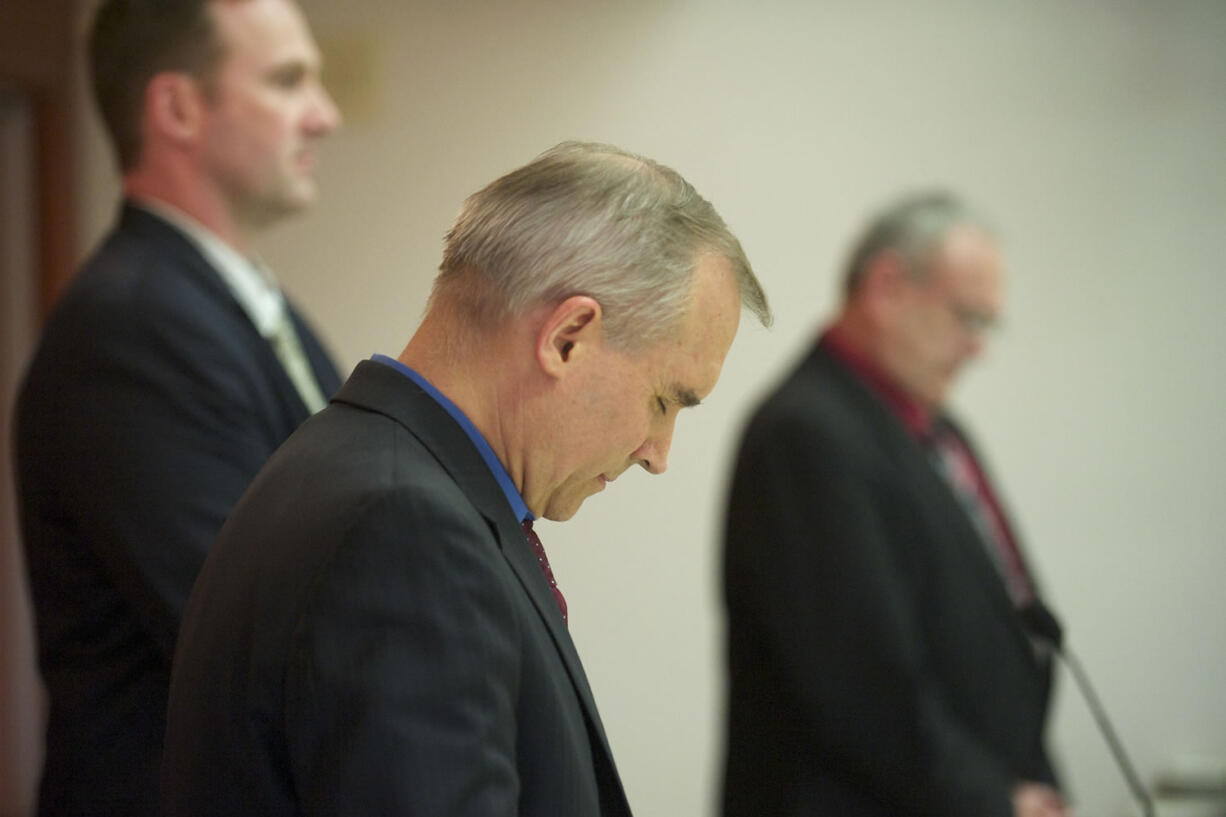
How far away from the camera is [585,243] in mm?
716

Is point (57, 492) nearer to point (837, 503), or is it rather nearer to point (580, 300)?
point (580, 300)

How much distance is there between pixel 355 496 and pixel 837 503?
1.07 meters

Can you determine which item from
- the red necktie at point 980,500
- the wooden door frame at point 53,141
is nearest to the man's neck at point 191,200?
the red necktie at point 980,500

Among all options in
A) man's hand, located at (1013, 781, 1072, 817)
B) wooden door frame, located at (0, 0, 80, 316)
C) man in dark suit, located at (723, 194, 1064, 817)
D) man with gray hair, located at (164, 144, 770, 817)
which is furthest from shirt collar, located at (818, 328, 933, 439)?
wooden door frame, located at (0, 0, 80, 316)

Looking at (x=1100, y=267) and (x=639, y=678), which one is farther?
(x=1100, y=267)

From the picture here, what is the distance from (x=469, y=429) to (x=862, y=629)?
3.25 ft

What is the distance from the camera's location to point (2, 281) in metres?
2.66

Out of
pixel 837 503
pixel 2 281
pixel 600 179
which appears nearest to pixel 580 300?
pixel 600 179

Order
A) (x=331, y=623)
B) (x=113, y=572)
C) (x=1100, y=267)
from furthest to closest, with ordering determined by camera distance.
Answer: (x=1100, y=267) → (x=113, y=572) → (x=331, y=623)

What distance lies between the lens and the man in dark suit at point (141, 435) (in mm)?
1083

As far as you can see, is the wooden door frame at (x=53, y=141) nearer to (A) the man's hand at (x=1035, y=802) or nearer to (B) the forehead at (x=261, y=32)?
(B) the forehead at (x=261, y=32)

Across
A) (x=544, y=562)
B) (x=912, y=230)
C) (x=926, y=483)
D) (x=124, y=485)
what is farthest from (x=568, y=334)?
(x=912, y=230)

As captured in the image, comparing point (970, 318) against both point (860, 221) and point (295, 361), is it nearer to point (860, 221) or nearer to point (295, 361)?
point (860, 221)

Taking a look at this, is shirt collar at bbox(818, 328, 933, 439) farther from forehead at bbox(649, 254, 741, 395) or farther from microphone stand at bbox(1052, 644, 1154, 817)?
forehead at bbox(649, 254, 741, 395)
